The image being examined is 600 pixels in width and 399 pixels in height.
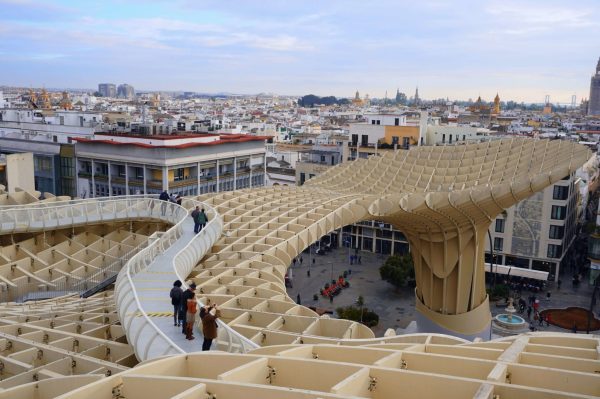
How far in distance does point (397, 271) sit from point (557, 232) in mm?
15720

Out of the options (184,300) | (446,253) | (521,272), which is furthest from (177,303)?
(521,272)

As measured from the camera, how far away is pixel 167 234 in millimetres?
20266

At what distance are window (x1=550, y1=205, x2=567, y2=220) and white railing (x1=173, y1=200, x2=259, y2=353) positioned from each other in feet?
126

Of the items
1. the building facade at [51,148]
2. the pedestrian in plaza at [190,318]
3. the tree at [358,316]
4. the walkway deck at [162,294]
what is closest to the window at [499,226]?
the tree at [358,316]

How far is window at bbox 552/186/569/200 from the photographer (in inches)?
2076

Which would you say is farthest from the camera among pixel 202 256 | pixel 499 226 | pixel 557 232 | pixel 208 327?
pixel 499 226

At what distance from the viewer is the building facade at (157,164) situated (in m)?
52.7

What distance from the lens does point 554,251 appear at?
177 feet

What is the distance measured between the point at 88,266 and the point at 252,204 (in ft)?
28.4

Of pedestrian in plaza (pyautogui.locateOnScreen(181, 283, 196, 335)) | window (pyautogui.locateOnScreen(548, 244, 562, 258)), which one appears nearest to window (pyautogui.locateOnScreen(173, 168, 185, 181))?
window (pyautogui.locateOnScreen(548, 244, 562, 258))

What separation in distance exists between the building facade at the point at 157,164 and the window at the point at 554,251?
31966mm

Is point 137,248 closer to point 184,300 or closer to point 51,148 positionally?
point 184,300

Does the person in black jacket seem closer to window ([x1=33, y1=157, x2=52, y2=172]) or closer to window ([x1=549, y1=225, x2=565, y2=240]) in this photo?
window ([x1=549, y1=225, x2=565, y2=240])

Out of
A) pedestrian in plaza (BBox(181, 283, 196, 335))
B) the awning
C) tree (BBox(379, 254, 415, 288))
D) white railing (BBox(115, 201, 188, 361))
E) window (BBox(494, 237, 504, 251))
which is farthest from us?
window (BBox(494, 237, 504, 251))
